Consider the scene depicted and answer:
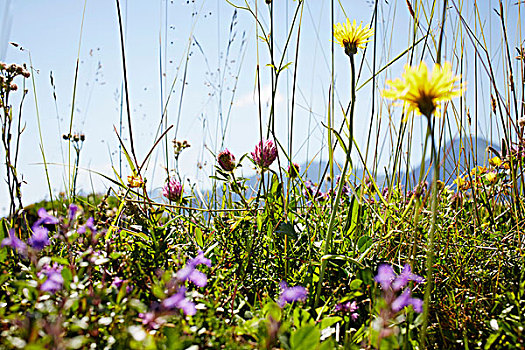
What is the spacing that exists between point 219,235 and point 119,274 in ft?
1.05

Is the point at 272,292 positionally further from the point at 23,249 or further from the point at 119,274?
the point at 23,249

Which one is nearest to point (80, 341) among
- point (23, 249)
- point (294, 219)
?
point (23, 249)

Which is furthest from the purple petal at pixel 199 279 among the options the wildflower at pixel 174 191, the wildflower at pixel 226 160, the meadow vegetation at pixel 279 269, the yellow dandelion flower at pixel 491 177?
the yellow dandelion flower at pixel 491 177

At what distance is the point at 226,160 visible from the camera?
3.59 feet

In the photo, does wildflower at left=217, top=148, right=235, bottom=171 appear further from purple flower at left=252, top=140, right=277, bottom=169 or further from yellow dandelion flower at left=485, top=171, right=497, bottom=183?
yellow dandelion flower at left=485, top=171, right=497, bottom=183

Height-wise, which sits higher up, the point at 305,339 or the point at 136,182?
the point at 136,182

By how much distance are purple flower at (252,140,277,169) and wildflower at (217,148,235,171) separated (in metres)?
0.06

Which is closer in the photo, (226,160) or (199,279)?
(199,279)

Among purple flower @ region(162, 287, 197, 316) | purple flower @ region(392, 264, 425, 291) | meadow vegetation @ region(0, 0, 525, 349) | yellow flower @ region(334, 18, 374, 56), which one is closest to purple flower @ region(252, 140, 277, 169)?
meadow vegetation @ region(0, 0, 525, 349)

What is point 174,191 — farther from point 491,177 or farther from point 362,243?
point 491,177

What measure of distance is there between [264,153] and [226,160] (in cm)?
10

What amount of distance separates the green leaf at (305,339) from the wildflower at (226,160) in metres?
0.58

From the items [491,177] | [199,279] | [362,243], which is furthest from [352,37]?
[491,177]

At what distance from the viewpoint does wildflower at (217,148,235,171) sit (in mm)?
1086
